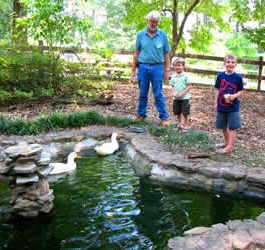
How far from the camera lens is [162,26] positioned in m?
11.7

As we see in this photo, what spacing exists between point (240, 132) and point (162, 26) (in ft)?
23.3

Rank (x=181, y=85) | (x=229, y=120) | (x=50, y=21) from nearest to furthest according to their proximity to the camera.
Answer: (x=229, y=120) → (x=181, y=85) → (x=50, y=21)

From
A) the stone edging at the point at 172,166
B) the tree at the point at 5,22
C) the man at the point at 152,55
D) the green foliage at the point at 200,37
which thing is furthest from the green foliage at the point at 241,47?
the stone edging at the point at 172,166

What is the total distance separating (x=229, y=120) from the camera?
4.41 meters

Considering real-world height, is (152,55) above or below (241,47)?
below

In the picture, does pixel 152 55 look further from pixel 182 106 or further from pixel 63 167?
pixel 63 167

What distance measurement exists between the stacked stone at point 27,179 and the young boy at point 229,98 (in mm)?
2628

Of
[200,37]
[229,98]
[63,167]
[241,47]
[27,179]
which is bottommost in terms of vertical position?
[63,167]

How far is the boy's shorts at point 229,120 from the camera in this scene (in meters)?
Result: 4.35

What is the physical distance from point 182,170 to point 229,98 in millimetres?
1223

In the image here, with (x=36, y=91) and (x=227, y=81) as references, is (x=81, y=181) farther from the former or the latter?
(x=36, y=91)

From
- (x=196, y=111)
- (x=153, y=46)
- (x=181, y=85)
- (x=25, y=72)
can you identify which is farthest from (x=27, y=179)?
(x=196, y=111)

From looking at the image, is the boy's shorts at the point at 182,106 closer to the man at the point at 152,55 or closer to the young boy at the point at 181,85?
the young boy at the point at 181,85

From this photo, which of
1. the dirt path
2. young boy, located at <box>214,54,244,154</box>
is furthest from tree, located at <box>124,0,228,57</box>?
young boy, located at <box>214,54,244,154</box>
